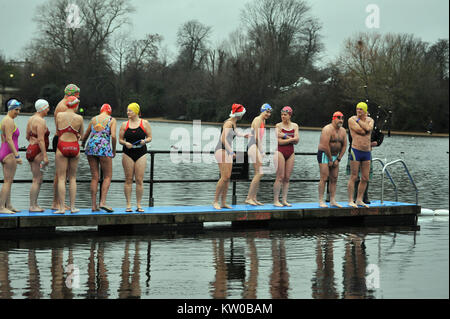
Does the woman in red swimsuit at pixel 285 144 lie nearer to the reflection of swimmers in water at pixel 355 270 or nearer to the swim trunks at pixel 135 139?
the reflection of swimmers in water at pixel 355 270

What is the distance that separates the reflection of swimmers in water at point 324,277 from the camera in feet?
25.7

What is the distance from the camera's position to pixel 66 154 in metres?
11.3

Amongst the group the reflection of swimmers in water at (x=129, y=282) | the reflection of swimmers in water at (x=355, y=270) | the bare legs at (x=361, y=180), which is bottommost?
the reflection of swimmers in water at (x=355, y=270)

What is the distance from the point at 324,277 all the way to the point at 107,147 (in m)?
4.50

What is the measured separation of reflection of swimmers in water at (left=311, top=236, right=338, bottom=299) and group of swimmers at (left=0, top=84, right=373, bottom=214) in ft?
7.88

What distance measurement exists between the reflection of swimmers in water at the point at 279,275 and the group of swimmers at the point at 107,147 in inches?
90.2

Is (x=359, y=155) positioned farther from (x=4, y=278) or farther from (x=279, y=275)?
(x=4, y=278)

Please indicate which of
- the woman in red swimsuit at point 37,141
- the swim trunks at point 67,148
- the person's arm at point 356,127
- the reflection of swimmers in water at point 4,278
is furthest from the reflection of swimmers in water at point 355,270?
the woman in red swimsuit at point 37,141

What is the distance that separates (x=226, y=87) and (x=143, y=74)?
15.8 m

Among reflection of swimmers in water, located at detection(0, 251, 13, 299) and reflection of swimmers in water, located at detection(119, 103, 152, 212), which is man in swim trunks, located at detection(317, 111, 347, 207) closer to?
reflection of swimmers in water, located at detection(119, 103, 152, 212)

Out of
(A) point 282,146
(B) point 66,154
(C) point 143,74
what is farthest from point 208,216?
(C) point 143,74

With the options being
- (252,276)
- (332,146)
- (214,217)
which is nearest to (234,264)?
(252,276)
